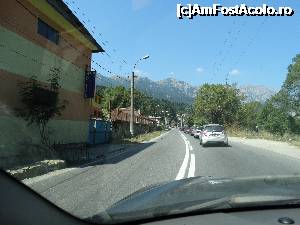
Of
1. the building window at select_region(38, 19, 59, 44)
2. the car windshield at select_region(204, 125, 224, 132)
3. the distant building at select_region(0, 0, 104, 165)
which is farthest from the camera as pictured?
the car windshield at select_region(204, 125, 224, 132)

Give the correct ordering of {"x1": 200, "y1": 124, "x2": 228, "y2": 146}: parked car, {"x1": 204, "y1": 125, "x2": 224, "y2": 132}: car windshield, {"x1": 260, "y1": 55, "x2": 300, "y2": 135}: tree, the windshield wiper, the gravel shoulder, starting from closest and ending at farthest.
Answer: the windshield wiper, the gravel shoulder, {"x1": 200, "y1": 124, "x2": 228, "y2": 146}: parked car, {"x1": 204, "y1": 125, "x2": 224, "y2": 132}: car windshield, {"x1": 260, "y1": 55, "x2": 300, "y2": 135}: tree

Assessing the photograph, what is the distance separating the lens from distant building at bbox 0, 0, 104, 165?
18.4 m

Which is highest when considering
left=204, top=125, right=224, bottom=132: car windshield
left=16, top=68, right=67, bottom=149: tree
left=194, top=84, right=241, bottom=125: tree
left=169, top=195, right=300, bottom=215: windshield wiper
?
left=194, top=84, right=241, bottom=125: tree

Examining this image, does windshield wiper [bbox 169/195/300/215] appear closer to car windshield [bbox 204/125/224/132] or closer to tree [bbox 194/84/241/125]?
car windshield [bbox 204/125/224/132]

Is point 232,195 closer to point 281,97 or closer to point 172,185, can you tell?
point 172,185

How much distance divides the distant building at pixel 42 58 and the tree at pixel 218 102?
246ft

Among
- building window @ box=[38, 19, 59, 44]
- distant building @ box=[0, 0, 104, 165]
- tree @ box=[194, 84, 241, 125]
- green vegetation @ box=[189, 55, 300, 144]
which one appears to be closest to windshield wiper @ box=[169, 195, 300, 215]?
distant building @ box=[0, 0, 104, 165]

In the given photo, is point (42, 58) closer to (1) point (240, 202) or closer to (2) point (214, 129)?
(2) point (214, 129)

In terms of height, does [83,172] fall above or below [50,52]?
below

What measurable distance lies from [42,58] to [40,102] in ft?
6.71

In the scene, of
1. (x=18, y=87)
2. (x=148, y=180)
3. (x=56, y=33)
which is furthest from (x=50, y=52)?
(x=148, y=180)

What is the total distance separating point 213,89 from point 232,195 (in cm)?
10286

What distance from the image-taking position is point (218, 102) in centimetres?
10525

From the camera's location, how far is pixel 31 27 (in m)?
20.7
